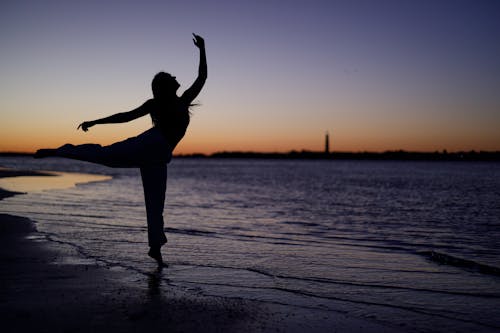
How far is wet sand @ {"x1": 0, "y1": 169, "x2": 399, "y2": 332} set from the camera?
3396mm

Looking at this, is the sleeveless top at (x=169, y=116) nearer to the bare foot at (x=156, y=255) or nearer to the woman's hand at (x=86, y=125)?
the woman's hand at (x=86, y=125)

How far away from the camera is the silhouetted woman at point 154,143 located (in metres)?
4.74

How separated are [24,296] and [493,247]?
330 inches

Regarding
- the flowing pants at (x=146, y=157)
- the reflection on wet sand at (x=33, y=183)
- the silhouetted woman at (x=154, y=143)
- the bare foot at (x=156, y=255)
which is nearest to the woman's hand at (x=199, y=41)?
the silhouetted woman at (x=154, y=143)

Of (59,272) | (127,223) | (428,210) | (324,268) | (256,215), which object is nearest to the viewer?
(59,272)

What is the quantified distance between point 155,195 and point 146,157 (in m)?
0.56

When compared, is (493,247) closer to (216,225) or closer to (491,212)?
(216,225)

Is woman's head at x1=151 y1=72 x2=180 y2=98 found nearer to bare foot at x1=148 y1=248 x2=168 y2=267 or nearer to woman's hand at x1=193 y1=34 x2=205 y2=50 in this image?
woman's hand at x1=193 y1=34 x2=205 y2=50

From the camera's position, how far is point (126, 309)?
3.77m

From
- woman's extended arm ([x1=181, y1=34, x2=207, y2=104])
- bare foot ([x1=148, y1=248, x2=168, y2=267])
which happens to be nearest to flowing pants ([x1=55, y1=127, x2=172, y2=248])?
bare foot ([x1=148, y1=248, x2=168, y2=267])

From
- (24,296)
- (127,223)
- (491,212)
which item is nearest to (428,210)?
(491,212)

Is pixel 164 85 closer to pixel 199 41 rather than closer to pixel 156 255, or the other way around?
pixel 199 41

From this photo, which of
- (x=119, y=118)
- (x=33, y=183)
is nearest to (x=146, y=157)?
(x=119, y=118)

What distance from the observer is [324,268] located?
19.5 ft
